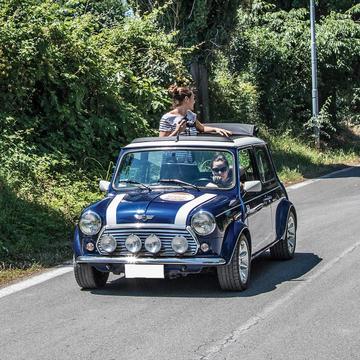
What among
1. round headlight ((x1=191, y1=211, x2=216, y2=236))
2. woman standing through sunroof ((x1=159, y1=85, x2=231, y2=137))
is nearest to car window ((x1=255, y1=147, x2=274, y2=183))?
woman standing through sunroof ((x1=159, y1=85, x2=231, y2=137))

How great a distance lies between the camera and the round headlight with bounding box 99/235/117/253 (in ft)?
23.4

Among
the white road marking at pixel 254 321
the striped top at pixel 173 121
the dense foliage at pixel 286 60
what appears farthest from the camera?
the dense foliage at pixel 286 60

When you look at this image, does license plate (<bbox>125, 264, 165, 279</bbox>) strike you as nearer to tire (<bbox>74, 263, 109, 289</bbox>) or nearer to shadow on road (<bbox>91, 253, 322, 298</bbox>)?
shadow on road (<bbox>91, 253, 322, 298</bbox>)

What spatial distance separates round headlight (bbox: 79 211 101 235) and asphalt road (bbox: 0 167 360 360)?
2.13 feet

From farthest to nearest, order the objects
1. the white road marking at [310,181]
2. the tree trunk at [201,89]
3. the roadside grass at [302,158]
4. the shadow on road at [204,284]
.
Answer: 1. the tree trunk at [201,89]
2. the roadside grass at [302,158]
3. the white road marking at [310,181]
4. the shadow on road at [204,284]

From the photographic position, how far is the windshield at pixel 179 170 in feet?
25.7

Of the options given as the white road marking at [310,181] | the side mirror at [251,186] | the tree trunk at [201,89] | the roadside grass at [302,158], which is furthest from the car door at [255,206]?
the tree trunk at [201,89]

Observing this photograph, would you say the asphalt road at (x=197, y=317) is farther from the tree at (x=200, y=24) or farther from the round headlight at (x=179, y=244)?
the tree at (x=200, y=24)

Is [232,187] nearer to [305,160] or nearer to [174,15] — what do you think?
[174,15]

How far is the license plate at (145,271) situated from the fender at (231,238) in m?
0.59

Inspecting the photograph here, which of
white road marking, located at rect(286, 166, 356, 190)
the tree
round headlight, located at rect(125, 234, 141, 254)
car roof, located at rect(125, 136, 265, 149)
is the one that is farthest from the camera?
the tree

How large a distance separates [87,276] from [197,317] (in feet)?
4.92

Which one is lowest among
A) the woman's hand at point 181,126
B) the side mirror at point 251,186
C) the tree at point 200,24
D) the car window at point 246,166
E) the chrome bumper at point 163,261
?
the chrome bumper at point 163,261

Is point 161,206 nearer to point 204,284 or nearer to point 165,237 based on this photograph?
point 165,237
